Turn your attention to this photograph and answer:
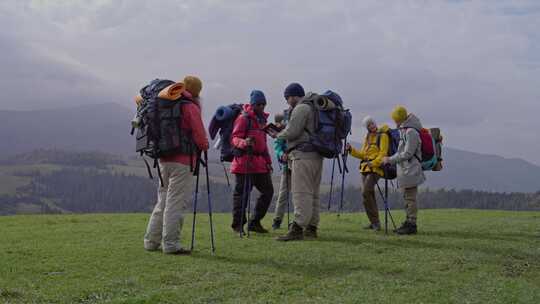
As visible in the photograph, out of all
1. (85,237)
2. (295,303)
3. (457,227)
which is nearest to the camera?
(295,303)

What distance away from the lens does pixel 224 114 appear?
15.0 m

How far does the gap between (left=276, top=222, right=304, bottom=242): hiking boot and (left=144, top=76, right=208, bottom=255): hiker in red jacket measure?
2.55 m

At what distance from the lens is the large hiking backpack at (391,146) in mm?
15561

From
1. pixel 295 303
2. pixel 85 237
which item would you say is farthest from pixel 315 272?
pixel 85 237

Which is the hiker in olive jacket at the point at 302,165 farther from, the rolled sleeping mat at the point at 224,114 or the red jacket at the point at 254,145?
the rolled sleeping mat at the point at 224,114

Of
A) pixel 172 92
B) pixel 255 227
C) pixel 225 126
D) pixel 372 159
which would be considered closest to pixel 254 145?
pixel 225 126

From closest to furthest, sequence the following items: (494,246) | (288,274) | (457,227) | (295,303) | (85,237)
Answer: (295,303)
(288,274)
(494,246)
(85,237)
(457,227)

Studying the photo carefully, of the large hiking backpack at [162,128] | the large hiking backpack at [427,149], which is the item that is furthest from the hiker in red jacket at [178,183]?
the large hiking backpack at [427,149]

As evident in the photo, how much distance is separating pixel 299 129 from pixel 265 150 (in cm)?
232

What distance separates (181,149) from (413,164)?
6933 mm

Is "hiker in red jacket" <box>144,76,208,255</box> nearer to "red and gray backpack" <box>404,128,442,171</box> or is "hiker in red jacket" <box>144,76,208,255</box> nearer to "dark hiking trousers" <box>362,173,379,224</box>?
"dark hiking trousers" <box>362,173,379,224</box>

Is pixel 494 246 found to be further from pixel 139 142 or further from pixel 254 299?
pixel 139 142

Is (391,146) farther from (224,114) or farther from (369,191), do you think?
(224,114)

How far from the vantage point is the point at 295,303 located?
733cm
